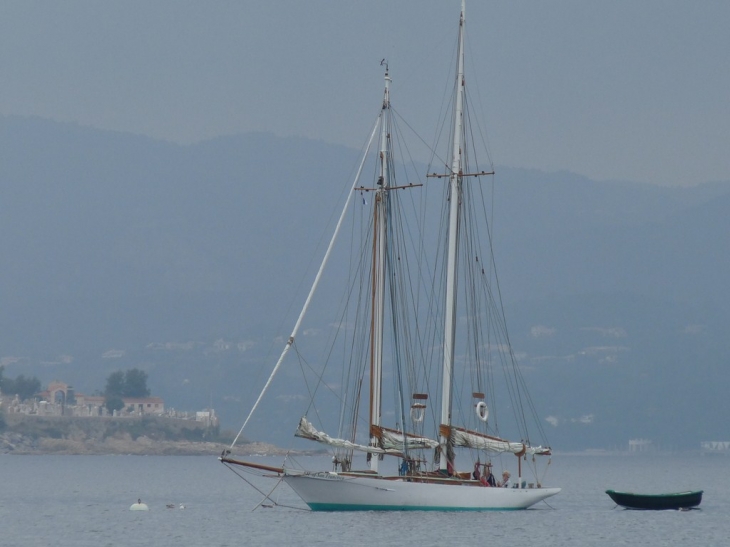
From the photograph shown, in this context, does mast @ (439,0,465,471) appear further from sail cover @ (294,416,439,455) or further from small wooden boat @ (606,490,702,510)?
small wooden boat @ (606,490,702,510)

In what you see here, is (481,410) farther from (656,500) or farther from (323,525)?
(656,500)

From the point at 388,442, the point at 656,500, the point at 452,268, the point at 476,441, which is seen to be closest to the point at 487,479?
the point at 476,441

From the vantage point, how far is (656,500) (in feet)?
334

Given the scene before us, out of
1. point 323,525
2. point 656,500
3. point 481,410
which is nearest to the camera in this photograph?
point 323,525

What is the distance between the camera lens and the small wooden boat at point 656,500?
335ft

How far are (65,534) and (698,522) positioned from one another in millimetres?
36909

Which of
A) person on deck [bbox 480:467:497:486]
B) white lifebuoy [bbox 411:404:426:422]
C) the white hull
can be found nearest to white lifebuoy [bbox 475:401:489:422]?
person on deck [bbox 480:467:497:486]

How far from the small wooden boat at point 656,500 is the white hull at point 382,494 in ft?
64.6

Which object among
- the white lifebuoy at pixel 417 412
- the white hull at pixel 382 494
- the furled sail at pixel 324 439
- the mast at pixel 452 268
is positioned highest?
the mast at pixel 452 268

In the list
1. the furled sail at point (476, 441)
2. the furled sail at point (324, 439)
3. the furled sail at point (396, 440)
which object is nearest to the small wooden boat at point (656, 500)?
the furled sail at point (476, 441)

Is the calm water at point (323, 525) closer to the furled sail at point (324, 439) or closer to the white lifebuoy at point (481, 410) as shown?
the furled sail at point (324, 439)

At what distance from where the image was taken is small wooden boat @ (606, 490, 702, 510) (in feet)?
335

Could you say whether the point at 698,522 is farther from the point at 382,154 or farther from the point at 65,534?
the point at 65,534

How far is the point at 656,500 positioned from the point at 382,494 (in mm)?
26466
